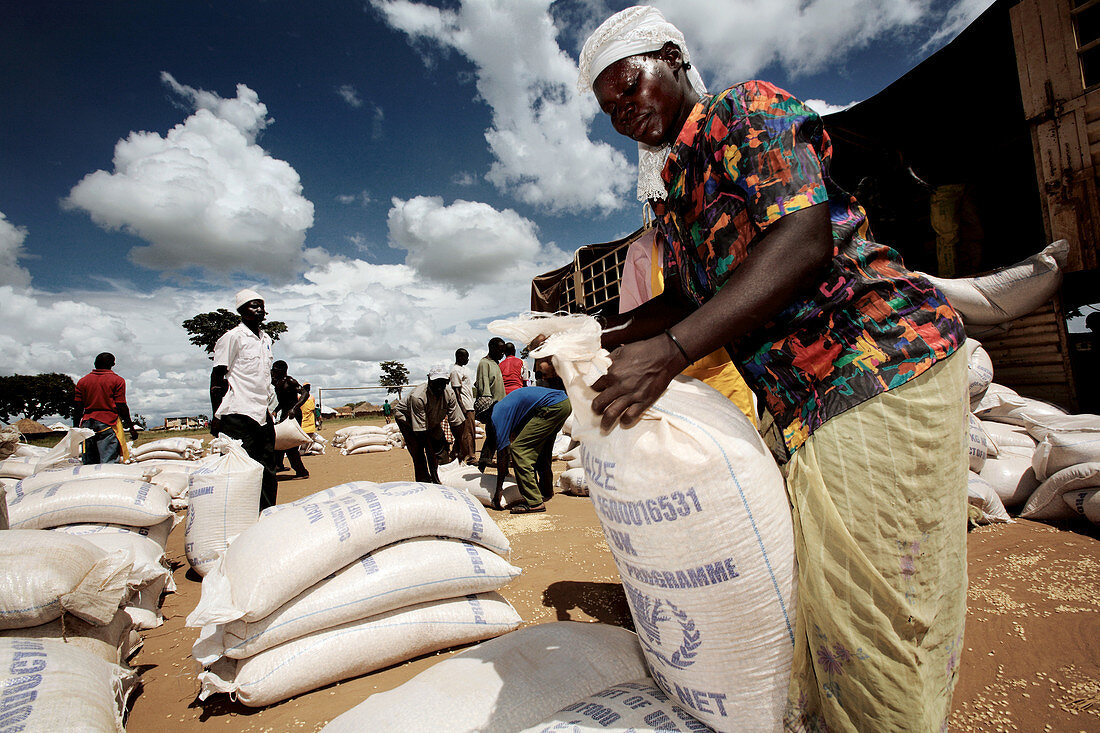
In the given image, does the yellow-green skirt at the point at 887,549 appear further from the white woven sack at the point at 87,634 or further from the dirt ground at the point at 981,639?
the white woven sack at the point at 87,634

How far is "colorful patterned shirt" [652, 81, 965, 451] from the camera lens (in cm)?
73

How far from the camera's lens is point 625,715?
3.08ft

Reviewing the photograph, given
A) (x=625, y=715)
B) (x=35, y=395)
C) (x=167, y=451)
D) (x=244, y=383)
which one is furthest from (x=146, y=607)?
(x=35, y=395)

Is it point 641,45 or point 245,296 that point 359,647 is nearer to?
point 641,45

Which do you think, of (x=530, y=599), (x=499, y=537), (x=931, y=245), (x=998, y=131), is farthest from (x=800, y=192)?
(x=931, y=245)

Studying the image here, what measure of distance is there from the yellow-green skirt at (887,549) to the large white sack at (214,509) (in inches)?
116

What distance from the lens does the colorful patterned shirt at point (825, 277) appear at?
2.38 feet

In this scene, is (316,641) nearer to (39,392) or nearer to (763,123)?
(763,123)

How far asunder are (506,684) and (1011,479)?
3.49 m

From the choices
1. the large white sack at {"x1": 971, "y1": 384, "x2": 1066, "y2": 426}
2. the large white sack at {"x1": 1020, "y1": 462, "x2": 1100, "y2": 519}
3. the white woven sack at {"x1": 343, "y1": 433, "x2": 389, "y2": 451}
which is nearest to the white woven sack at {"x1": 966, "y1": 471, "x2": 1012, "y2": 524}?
the large white sack at {"x1": 1020, "y1": 462, "x2": 1100, "y2": 519}

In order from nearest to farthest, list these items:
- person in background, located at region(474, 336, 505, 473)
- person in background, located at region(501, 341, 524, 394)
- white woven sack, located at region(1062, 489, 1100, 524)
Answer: white woven sack, located at region(1062, 489, 1100, 524) < person in background, located at region(474, 336, 505, 473) < person in background, located at region(501, 341, 524, 394)

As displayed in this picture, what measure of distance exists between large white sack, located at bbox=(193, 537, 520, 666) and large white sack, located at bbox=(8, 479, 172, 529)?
1608 mm

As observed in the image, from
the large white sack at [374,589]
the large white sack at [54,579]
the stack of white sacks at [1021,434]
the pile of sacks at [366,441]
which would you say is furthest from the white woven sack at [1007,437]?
the pile of sacks at [366,441]

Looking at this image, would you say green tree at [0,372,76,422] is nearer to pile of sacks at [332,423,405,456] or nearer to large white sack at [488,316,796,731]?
pile of sacks at [332,423,405,456]
